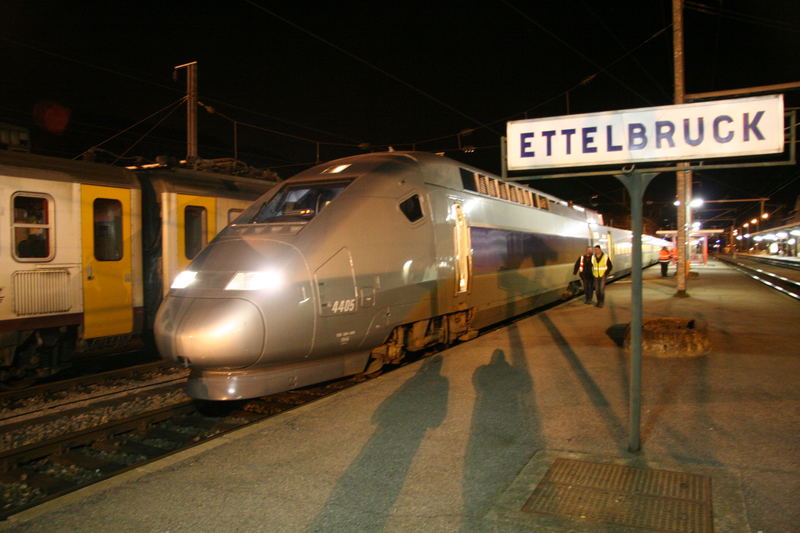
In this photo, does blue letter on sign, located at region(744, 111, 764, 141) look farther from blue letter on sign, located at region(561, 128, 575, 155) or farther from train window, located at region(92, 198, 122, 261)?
train window, located at region(92, 198, 122, 261)

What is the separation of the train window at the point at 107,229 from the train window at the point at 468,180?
5568 mm

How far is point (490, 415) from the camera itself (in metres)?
6.05

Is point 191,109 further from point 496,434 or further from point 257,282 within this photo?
point 496,434

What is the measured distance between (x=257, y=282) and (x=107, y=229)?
15.1 ft

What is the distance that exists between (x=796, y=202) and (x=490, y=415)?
7827 cm

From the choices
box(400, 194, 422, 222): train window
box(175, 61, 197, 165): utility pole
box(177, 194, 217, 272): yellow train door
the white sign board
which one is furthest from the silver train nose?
box(175, 61, 197, 165): utility pole

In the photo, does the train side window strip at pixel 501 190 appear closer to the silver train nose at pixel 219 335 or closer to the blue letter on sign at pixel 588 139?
the blue letter on sign at pixel 588 139

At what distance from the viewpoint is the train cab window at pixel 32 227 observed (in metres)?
8.23

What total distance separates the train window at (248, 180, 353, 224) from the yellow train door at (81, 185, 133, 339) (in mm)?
2869

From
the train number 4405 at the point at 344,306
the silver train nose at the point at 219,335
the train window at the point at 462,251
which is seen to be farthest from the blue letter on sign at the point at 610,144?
the train window at the point at 462,251

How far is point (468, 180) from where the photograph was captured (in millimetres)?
10102

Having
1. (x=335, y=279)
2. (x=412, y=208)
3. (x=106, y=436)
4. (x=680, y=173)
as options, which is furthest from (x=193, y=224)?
(x=680, y=173)

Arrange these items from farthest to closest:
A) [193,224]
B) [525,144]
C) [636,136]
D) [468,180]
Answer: [193,224] → [468,180] → [525,144] → [636,136]

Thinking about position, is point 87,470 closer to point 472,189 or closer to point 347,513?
point 347,513
